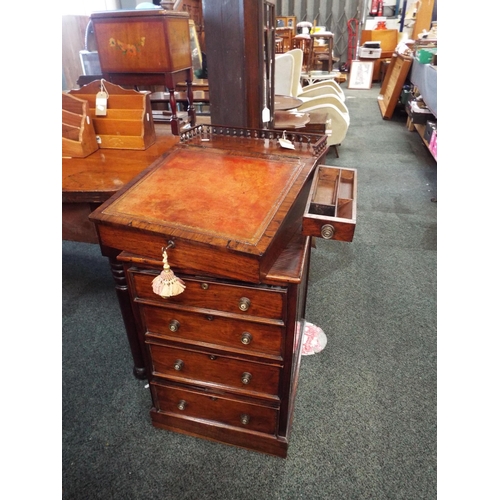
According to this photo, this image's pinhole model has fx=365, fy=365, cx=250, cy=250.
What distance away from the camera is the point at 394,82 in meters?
5.61

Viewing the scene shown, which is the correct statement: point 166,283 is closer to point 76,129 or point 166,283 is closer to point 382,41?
point 76,129

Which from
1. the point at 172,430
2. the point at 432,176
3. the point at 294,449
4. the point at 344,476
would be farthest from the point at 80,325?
the point at 432,176

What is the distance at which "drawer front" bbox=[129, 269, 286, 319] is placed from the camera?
3.28ft

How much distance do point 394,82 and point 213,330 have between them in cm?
Result: 579

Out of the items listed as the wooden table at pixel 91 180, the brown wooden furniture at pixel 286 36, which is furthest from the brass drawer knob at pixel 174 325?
the brown wooden furniture at pixel 286 36

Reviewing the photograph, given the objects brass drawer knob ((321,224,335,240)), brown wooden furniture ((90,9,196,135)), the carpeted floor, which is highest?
brown wooden furniture ((90,9,196,135))

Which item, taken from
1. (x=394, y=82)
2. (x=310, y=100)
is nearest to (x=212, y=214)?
(x=310, y=100)

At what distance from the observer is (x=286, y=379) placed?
1.16 meters

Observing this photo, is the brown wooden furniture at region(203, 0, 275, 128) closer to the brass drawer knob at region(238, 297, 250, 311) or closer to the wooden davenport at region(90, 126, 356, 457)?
the wooden davenport at region(90, 126, 356, 457)

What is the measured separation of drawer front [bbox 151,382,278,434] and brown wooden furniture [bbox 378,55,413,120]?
5336mm

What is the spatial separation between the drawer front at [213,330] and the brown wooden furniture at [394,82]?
5.28 metres

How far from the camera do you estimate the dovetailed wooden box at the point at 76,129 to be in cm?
155

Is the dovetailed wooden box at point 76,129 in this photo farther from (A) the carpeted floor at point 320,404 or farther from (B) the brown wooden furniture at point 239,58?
(A) the carpeted floor at point 320,404

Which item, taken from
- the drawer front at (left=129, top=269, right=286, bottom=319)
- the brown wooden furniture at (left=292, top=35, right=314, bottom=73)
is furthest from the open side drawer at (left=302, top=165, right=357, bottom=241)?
the brown wooden furniture at (left=292, top=35, right=314, bottom=73)
